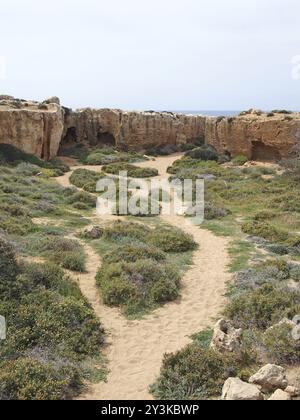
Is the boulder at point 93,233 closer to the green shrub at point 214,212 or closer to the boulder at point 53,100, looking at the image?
the green shrub at point 214,212

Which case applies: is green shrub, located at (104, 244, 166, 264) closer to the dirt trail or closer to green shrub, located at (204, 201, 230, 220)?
the dirt trail

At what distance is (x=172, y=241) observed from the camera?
1531cm

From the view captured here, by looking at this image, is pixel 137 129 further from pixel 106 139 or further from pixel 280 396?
pixel 280 396

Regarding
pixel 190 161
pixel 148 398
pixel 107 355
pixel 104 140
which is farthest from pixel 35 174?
pixel 148 398

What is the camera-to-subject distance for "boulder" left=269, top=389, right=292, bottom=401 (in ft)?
20.8

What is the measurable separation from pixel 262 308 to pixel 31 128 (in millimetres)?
25867

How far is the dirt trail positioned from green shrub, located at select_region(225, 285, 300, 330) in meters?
0.59

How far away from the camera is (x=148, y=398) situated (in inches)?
280

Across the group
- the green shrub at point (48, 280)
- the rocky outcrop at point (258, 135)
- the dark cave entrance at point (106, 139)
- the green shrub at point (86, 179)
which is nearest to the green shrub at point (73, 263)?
the green shrub at point (48, 280)

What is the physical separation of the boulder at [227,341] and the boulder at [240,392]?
1211 millimetres

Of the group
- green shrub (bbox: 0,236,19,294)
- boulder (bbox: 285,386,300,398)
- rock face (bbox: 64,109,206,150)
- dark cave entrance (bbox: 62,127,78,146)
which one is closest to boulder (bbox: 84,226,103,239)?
green shrub (bbox: 0,236,19,294)

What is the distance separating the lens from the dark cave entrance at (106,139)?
42009 millimetres

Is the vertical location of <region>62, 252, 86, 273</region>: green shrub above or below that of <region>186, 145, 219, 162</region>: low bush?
below
